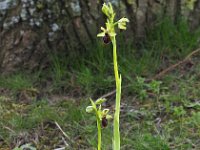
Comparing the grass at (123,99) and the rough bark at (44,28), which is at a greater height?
the rough bark at (44,28)

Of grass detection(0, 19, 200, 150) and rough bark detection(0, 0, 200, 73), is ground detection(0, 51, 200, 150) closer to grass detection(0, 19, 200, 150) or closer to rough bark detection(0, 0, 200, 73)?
grass detection(0, 19, 200, 150)

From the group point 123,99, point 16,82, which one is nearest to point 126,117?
point 123,99

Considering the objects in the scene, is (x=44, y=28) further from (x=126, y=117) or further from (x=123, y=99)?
(x=126, y=117)

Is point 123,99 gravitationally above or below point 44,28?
below

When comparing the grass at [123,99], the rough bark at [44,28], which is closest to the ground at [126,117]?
the grass at [123,99]

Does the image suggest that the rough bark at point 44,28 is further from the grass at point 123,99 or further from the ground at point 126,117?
the ground at point 126,117

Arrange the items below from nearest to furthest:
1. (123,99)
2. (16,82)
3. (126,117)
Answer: (126,117) → (123,99) → (16,82)

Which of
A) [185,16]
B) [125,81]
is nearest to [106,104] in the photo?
[125,81]
